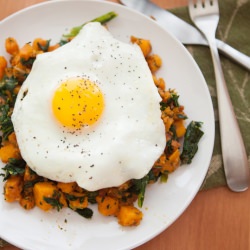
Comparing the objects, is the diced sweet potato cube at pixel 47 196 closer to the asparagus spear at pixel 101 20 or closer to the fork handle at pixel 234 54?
the asparagus spear at pixel 101 20

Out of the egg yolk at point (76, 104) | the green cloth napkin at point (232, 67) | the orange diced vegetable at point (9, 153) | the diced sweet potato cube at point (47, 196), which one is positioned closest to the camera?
the egg yolk at point (76, 104)

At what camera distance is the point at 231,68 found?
3.21 meters

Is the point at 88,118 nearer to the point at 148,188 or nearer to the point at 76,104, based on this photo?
the point at 76,104

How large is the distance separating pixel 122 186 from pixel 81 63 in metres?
0.83

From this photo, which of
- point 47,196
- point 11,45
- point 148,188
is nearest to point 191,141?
point 148,188

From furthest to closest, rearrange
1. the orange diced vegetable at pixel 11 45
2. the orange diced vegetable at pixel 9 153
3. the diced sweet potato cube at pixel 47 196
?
the orange diced vegetable at pixel 11 45
the orange diced vegetable at pixel 9 153
the diced sweet potato cube at pixel 47 196

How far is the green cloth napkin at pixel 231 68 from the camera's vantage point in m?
3.06

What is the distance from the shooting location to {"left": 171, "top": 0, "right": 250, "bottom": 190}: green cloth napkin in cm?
306

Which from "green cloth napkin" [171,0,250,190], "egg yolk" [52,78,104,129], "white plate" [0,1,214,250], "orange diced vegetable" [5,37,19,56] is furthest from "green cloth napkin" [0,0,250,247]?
"orange diced vegetable" [5,37,19,56]

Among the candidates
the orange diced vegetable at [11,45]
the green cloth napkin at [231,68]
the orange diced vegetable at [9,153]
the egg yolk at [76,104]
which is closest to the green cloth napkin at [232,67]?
the green cloth napkin at [231,68]

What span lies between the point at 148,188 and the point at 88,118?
67 cm

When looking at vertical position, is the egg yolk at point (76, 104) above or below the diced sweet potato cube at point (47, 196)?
above

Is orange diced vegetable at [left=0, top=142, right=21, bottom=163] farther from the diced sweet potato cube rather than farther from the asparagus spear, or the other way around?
the asparagus spear

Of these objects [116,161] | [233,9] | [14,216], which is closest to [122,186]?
[116,161]
